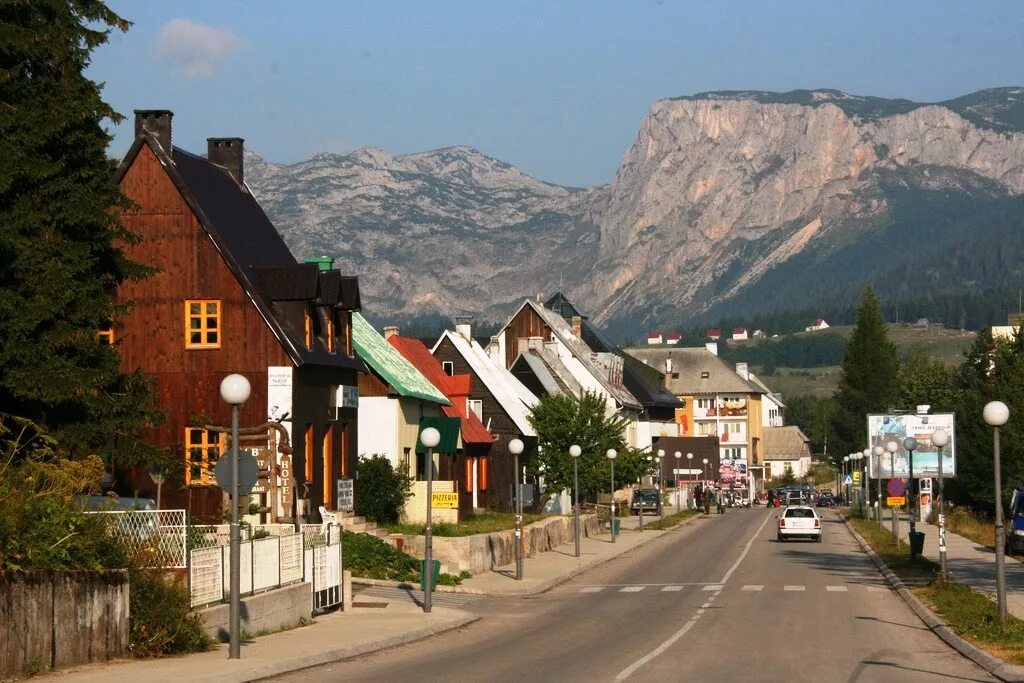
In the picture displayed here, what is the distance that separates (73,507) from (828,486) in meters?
168

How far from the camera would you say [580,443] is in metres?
73.2

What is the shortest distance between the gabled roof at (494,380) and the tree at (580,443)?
78 centimetres

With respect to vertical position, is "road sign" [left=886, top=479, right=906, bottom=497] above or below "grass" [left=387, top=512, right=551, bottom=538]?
above

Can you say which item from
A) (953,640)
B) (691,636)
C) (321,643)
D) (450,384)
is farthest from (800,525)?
(321,643)

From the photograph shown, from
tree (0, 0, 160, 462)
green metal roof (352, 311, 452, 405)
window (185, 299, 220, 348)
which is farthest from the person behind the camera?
green metal roof (352, 311, 452, 405)

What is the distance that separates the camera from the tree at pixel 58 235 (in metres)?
29.0

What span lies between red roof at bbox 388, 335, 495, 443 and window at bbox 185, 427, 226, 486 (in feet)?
63.9

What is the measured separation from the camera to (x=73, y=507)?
2175 centimetres

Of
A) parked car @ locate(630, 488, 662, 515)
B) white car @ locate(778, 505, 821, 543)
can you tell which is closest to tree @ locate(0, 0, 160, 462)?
white car @ locate(778, 505, 821, 543)

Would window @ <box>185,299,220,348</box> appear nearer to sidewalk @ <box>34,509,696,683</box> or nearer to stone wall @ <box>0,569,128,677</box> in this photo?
sidewalk @ <box>34,509,696,683</box>

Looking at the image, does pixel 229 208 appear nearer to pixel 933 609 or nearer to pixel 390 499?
→ pixel 390 499

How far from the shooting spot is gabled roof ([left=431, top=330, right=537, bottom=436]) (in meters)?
72.3

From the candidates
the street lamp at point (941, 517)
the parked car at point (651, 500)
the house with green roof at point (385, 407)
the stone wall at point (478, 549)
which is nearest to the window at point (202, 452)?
the stone wall at point (478, 549)

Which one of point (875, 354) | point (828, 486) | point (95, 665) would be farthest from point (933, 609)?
point (828, 486)
